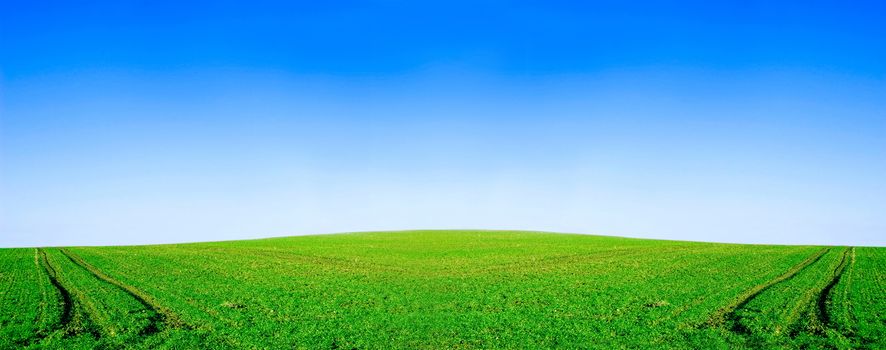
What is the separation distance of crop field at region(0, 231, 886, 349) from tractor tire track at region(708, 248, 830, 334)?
4.3 inches

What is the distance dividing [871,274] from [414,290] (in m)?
33.1

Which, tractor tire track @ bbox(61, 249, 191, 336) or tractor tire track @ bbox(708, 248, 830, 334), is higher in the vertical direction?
tractor tire track @ bbox(708, 248, 830, 334)

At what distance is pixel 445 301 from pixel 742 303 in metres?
15.6

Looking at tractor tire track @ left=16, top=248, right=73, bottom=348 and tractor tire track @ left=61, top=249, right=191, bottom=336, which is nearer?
tractor tire track @ left=16, top=248, right=73, bottom=348

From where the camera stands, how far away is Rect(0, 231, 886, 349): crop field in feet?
76.3

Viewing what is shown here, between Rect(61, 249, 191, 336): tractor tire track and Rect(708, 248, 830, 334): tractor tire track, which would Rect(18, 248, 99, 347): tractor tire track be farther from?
Rect(708, 248, 830, 334): tractor tire track

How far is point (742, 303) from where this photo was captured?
2989 cm

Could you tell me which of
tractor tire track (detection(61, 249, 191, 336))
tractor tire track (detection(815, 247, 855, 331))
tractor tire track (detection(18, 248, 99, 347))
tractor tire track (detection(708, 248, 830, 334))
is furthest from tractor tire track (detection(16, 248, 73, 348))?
tractor tire track (detection(815, 247, 855, 331))

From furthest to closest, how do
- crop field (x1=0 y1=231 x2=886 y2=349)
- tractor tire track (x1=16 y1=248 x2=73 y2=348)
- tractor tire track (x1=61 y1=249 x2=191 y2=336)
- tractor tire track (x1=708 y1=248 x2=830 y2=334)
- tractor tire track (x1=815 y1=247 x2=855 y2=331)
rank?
tractor tire track (x1=815 y1=247 x2=855 y2=331) → tractor tire track (x1=708 y1=248 x2=830 y2=334) → tractor tire track (x1=61 y1=249 x2=191 y2=336) → crop field (x1=0 y1=231 x2=886 y2=349) → tractor tire track (x1=16 y1=248 x2=73 y2=348)

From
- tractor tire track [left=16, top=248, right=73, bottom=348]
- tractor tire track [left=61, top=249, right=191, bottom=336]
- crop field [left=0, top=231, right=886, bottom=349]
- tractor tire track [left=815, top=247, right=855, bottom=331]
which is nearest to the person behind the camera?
tractor tire track [left=16, top=248, right=73, bottom=348]

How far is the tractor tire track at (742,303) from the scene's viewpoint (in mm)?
25516

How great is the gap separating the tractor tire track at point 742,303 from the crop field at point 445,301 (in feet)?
0.35

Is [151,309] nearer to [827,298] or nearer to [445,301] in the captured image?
[445,301]

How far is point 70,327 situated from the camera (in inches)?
967
